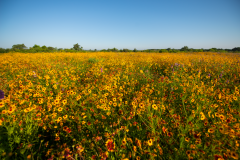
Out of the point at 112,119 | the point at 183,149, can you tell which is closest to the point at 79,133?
the point at 112,119

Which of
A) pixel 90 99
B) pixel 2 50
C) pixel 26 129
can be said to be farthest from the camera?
pixel 2 50

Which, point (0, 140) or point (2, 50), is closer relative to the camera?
point (0, 140)

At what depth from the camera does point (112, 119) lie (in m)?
1.85

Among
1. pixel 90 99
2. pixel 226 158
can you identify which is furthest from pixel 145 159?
pixel 90 99

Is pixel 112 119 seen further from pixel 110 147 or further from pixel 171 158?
pixel 171 158

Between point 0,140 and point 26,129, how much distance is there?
371mm

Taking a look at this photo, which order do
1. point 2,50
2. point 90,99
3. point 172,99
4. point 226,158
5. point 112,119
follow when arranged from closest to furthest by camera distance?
point 226,158 → point 112,119 → point 90,99 → point 172,99 → point 2,50

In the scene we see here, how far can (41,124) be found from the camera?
Answer: 175 centimetres

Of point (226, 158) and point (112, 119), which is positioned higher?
point (226, 158)

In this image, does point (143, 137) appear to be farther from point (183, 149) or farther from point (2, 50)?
point (2, 50)

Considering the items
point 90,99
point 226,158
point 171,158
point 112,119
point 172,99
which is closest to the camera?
point 226,158

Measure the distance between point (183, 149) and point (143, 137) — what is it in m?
0.53

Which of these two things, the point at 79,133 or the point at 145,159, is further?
the point at 79,133

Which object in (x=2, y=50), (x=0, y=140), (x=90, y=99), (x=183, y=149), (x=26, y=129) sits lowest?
(x=0, y=140)
